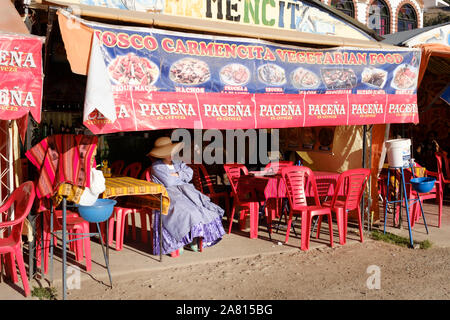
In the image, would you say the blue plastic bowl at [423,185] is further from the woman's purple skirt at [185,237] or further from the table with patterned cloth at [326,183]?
the woman's purple skirt at [185,237]

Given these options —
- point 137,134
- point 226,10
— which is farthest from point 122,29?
point 137,134

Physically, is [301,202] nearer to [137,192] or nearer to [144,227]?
[144,227]

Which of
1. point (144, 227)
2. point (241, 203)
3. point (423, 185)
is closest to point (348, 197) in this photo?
point (423, 185)

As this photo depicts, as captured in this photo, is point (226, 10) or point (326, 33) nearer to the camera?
point (226, 10)

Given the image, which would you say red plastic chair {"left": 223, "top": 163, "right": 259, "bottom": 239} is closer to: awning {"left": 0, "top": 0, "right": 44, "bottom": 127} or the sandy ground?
the sandy ground

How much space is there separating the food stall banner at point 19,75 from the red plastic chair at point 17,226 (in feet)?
2.55

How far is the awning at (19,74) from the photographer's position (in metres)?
4.51

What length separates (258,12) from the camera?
24.0ft

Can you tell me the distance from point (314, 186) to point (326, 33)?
8.85 ft

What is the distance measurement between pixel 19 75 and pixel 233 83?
2582 mm

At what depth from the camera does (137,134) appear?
11.6m

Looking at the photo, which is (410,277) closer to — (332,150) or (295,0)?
(332,150)

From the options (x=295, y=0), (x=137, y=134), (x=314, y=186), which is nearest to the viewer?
(x=314, y=186)

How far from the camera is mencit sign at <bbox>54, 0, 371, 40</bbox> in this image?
21.0ft
